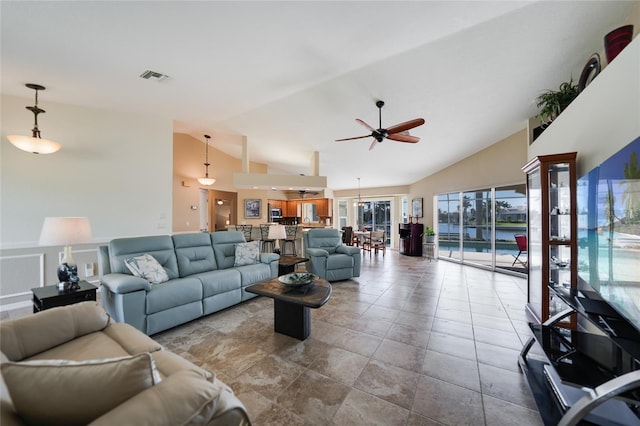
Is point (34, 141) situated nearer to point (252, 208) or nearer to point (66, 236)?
point (66, 236)

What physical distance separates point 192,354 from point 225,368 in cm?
44

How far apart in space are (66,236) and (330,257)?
366 cm

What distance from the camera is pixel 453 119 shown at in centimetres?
415

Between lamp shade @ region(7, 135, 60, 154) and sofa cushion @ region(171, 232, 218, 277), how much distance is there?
1822mm

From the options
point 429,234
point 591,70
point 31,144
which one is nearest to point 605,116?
point 591,70

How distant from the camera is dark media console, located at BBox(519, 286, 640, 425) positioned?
1.06 m

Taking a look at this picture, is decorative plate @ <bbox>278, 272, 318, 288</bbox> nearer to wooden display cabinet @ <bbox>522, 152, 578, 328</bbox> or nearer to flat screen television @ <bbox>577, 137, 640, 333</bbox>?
flat screen television @ <bbox>577, 137, 640, 333</bbox>

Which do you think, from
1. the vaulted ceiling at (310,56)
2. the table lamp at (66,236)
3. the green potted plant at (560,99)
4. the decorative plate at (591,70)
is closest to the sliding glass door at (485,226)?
the vaulted ceiling at (310,56)

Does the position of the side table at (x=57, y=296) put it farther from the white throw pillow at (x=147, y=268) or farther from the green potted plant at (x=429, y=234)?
the green potted plant at (x=429, y=234)

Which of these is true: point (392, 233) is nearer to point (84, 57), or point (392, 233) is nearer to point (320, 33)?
point (320, 33)

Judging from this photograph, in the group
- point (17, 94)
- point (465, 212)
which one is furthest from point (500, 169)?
point (17, 94)

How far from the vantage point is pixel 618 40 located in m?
1.86

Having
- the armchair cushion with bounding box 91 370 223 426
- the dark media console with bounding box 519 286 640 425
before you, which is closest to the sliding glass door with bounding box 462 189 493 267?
the dark media console with bounding box 519 286 640 425

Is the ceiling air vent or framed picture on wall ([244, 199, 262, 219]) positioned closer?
the ceiling air vent
